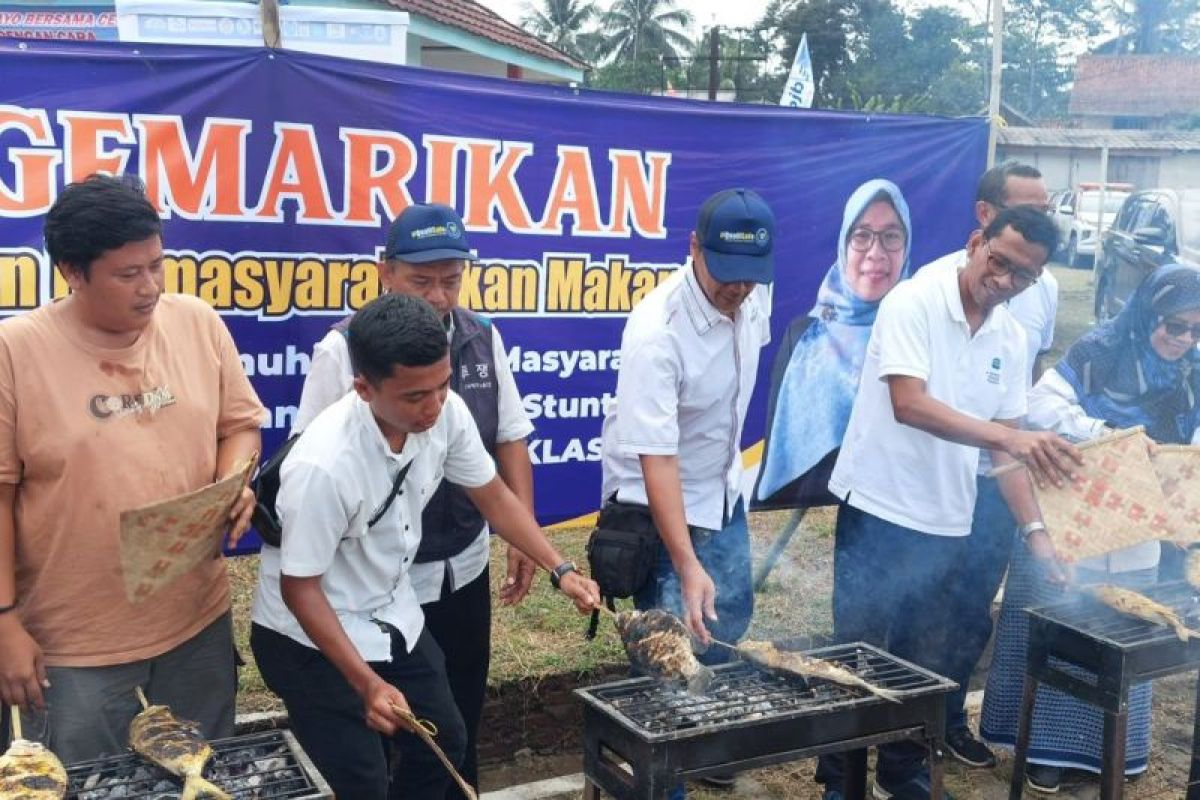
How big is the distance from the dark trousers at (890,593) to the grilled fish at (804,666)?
2.59 ft

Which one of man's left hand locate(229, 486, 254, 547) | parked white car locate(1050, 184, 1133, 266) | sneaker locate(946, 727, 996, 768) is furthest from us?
parked white car locate(1050, 184, 1133, 266)

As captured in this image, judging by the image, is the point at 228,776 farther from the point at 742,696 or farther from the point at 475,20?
the point at 475,20

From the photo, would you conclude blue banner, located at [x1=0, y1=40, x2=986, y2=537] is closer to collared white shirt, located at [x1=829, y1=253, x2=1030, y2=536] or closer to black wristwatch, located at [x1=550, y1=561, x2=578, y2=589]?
collared white shirt, located at [x1=829, y1=253, x2=1030, y2=536]

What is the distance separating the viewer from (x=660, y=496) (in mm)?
3465

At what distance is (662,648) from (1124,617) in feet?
5.97

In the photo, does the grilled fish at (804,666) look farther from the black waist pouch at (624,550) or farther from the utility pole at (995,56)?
the utility pole at (995,56)

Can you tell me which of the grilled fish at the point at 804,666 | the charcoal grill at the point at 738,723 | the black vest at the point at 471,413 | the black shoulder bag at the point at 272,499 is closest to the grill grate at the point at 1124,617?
the charcoal grill at the point at 738,723

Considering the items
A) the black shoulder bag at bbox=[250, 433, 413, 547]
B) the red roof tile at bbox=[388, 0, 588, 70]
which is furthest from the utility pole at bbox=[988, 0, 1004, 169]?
the red roof tile at bbox=[388, 0, 588, 70]

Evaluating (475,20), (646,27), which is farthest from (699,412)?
(646,27)

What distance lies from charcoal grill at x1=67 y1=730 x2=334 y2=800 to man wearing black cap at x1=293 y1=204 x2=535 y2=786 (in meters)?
0.80

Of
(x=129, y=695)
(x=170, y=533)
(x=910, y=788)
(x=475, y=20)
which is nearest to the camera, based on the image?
(x=170, y=533)

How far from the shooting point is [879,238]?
589cm

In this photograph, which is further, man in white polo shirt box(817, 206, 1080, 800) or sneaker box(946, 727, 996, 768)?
sneaker box(946, 727, 996, 768)

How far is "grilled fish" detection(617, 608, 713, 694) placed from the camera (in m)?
3.20
